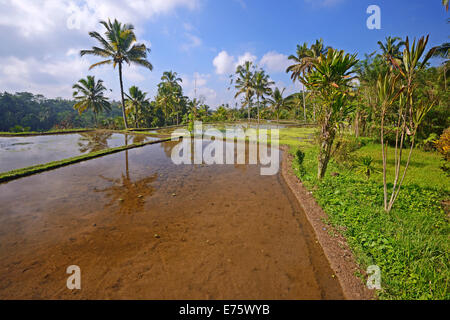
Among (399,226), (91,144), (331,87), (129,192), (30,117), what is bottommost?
(399,226)

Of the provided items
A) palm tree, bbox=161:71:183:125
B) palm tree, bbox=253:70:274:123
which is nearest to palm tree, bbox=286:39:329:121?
palm tree, bbox=253:70:274:123

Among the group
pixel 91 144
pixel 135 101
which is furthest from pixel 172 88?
pixel 91 144

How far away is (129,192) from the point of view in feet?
19.9

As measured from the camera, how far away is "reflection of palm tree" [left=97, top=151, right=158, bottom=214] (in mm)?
5192

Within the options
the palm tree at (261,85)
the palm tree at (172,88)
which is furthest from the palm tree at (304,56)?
the palm tree at (172,88)

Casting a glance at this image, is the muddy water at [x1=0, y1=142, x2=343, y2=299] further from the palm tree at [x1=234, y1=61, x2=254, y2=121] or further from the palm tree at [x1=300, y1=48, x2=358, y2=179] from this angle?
the palm tree at [x1=234, y1=61, x2=254, y2=121]

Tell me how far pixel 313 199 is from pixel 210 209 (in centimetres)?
319

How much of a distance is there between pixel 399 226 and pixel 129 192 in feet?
23.6

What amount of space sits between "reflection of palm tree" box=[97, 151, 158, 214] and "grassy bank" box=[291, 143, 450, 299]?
17.1 feet

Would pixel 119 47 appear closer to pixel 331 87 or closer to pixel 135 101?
pixel 135 101

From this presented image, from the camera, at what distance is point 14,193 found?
559 cm

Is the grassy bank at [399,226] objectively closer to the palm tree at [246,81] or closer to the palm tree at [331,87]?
the palm tree at [331,87]

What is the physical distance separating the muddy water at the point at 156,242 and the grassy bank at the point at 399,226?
0.82 meters
